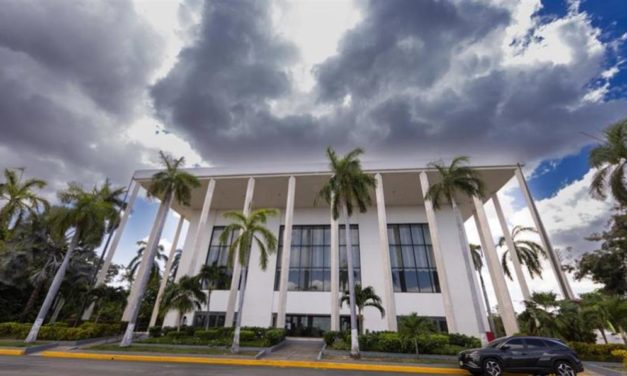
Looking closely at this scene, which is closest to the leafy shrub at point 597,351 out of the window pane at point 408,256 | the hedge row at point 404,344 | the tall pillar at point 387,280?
the hedge row at point 404,344

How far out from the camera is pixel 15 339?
16672mm

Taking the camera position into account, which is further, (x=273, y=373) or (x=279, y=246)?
(x=279, y=246)

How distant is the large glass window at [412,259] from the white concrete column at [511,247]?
6941 millimetres

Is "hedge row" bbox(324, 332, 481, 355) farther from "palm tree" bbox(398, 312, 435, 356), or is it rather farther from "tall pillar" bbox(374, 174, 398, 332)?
"tall pillar" bbox(374, 174, 398, 332)

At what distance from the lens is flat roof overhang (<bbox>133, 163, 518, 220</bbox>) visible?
2466cm

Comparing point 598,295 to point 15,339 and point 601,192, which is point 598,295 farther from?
point 15,339

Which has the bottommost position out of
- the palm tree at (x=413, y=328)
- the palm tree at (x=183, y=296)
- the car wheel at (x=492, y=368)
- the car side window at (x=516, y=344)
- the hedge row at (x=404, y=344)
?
the car wheel at (x=492, y=368)

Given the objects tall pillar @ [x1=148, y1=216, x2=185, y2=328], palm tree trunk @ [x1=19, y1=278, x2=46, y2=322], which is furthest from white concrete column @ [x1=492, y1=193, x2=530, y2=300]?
palm tree trunk @ [x1=19, y1=278, x2=46, y2=322]

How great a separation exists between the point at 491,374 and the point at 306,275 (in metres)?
19.9

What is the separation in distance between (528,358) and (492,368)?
1.35 m

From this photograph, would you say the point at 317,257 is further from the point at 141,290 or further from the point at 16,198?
the point at 16,198

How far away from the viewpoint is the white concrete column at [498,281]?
18641 millimetres

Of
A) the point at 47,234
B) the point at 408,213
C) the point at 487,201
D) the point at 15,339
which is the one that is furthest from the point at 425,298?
the point at 47,234

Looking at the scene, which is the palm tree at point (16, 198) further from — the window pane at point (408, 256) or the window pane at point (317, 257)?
the window pane at point (408, 256)
